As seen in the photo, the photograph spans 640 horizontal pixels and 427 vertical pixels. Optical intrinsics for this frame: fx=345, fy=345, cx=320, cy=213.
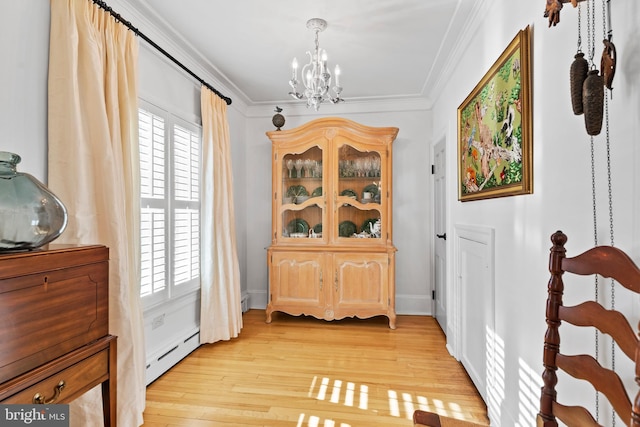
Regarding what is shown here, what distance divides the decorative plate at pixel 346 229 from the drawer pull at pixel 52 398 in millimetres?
2842

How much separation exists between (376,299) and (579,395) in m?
2.40

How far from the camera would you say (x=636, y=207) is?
0.95 m

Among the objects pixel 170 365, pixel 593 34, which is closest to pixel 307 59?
Result: pixel 593 34

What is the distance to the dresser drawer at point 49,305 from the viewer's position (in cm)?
99

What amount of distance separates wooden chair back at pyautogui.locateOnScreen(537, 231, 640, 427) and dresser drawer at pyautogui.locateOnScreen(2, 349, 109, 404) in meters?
1.52

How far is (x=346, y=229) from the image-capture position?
3.76 metres

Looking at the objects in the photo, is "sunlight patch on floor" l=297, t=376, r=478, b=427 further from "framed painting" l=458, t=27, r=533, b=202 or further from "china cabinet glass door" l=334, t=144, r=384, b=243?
"china cabinet glass door" l=334, t=144, r=384, b=243

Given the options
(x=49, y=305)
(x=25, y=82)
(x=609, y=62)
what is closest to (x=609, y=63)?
(x=609, y=62)

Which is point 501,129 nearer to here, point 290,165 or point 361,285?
point 361,285

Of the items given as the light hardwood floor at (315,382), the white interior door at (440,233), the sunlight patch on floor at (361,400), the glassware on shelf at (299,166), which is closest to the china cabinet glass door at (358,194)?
the glassware on shelf at (299,166)

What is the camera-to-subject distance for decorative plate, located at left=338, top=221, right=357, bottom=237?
148 inches

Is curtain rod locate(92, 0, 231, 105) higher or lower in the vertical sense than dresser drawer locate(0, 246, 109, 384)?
higher

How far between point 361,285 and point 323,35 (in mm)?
2357

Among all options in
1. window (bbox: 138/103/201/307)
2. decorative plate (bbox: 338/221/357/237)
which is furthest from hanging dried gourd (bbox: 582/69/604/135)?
decorative plate (bbox: 338/221/357/237)
